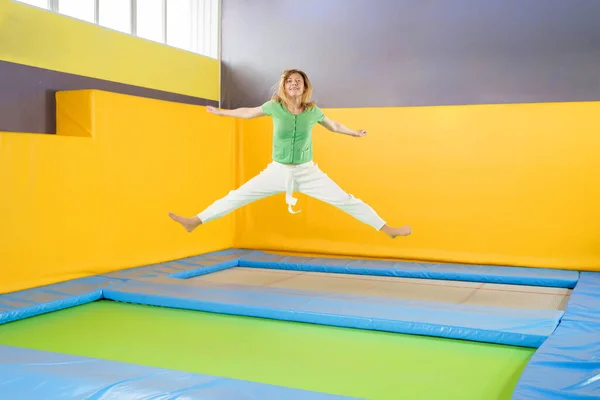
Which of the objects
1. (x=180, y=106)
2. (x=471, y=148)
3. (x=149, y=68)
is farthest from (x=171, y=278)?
(x=471, y=148)

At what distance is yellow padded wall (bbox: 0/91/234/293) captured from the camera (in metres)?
4.66

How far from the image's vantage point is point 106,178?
5391 millimetres

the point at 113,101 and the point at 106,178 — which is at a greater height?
the point at 113,101

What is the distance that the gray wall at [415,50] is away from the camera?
595 centimetres

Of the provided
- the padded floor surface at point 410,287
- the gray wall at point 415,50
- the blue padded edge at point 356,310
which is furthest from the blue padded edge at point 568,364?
the gray wall at point 415,50

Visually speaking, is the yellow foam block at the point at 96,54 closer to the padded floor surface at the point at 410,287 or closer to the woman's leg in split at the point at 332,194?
the padded floor surface at the point at 410,287

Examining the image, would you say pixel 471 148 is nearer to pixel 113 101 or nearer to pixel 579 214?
pixel 579 214

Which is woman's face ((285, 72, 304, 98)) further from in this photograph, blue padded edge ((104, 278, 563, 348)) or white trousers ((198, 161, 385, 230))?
blue padded edge ((104, 278, 563, 348))

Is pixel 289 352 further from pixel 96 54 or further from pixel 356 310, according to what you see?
pixel 96 54

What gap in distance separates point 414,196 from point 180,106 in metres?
2.46

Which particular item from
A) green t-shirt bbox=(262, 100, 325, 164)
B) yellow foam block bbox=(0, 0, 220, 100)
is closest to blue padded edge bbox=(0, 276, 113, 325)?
green t-shirt bbox=(262, 100, 325, 164)

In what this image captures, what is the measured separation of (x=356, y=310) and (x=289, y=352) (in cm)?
78

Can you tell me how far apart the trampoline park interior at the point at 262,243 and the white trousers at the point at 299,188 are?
2.10 ft

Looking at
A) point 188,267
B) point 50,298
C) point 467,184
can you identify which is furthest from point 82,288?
point 467,184
